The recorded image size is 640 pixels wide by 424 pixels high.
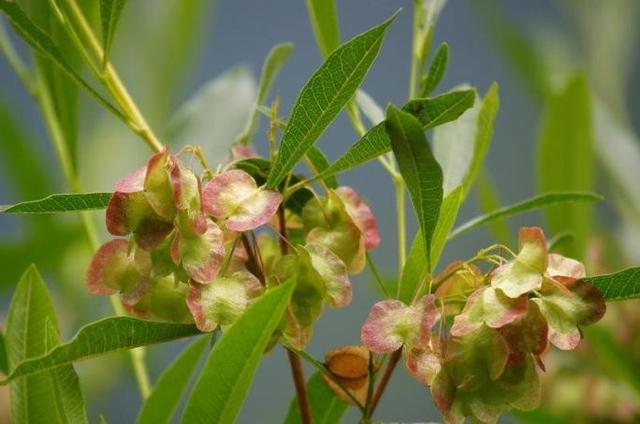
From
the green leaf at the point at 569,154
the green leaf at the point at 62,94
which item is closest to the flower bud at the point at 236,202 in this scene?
the green leaf at the point at 62,94

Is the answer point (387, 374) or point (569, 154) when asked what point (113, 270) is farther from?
point (569, 154)

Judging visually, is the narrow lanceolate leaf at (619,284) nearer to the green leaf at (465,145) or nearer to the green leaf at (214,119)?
the green leaf at (465,145)

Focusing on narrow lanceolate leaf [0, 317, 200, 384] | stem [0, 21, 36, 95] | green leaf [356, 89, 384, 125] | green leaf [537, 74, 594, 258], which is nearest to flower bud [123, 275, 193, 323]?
narrow lanceolate leaf [0, 317, 200, 384]

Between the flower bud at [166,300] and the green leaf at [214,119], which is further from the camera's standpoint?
the green leaf at [214,119]

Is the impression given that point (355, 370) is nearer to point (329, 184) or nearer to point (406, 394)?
point (329, 184)

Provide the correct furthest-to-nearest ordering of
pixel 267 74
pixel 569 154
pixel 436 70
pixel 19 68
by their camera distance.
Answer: pixel 569 154 < pixel 19 68 < pixel 267 74 < pixel 436 70

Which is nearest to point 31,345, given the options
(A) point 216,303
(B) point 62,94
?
(A) point 216,303

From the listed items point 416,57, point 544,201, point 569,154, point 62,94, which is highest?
point 62,94
